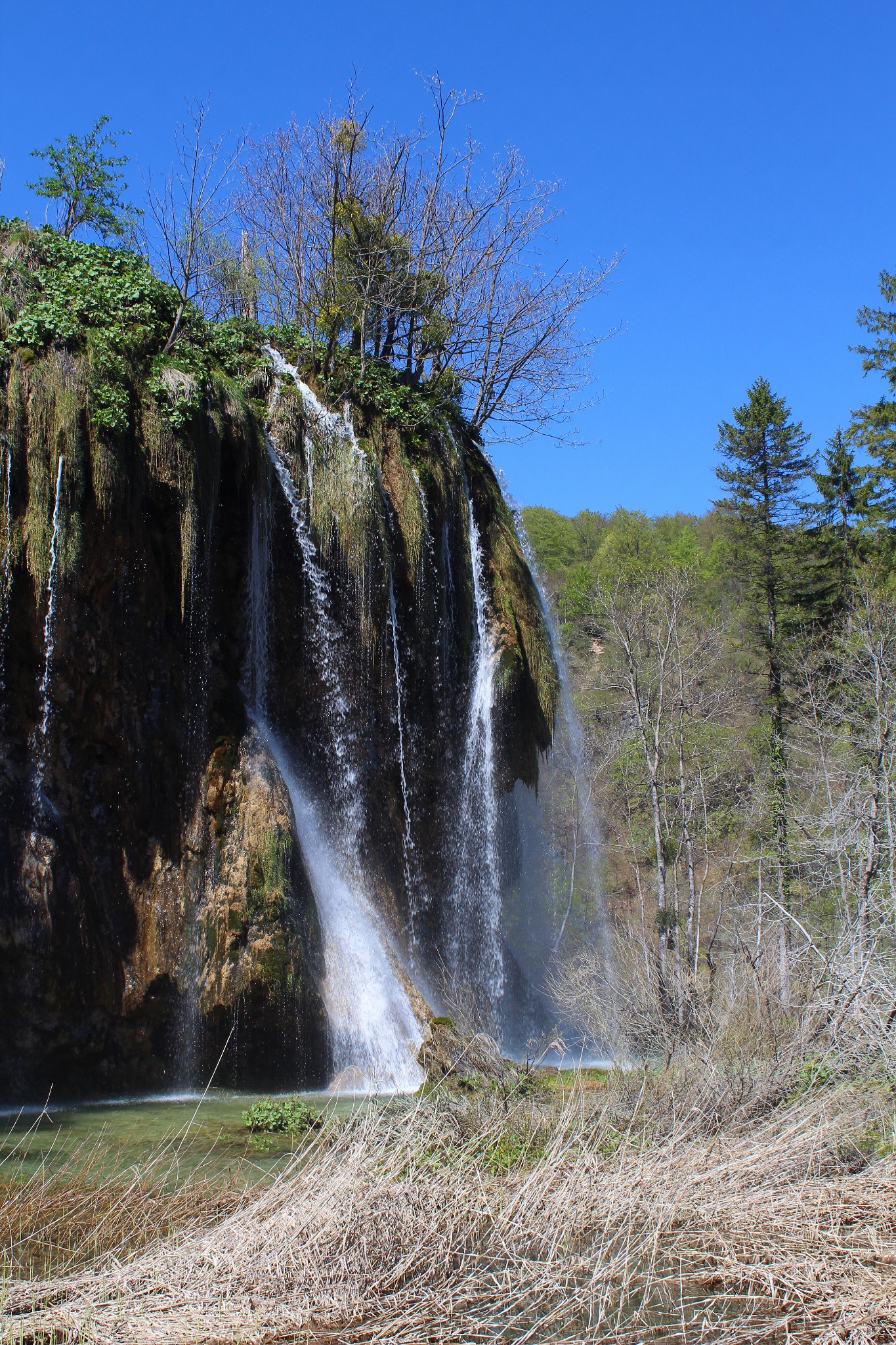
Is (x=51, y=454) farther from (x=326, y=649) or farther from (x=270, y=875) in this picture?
(x=270, y=875)

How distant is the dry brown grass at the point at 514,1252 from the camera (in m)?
4.42

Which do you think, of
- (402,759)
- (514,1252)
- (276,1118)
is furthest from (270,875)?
(514,1252)

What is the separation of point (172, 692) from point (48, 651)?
1.69 meters

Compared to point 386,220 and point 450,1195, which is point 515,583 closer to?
point 386,220

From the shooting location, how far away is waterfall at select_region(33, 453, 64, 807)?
10711mm

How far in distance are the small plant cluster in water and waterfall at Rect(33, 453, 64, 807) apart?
4247mm

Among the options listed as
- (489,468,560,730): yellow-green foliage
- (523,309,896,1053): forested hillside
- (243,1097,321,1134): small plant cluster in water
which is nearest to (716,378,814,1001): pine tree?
(523,309,896,1053): forested hillside

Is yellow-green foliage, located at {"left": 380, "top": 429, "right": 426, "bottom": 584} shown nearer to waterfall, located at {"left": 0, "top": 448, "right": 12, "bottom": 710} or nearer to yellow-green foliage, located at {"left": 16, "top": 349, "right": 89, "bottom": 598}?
yellow-green foliage, located at {"left": 16, "top": 349, "right": 89, "bottom": 598}

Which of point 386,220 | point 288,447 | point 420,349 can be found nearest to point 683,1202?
point 288,447

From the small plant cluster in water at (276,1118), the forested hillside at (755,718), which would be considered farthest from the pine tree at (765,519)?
the small plant cluster in water at (276,1118)

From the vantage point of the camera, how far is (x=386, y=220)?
20.9 meters

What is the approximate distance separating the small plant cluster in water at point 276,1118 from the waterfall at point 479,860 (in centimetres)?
711

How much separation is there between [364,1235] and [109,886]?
24.0ft

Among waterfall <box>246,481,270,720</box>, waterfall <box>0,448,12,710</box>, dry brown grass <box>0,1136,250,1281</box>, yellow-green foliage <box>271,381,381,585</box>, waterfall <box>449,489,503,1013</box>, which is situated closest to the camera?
dry brown grass <box>0,1136,250,1281</box>
